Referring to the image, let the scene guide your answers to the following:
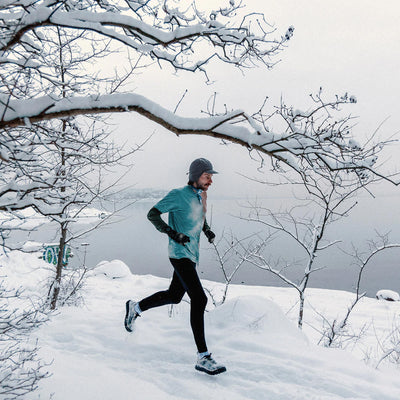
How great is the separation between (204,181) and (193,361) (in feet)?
5.86

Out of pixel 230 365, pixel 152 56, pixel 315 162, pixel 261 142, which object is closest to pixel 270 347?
pixel 230 365

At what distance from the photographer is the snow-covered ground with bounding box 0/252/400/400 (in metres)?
2.65

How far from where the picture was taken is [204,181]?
10.9 ft

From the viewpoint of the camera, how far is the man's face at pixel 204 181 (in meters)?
3.31

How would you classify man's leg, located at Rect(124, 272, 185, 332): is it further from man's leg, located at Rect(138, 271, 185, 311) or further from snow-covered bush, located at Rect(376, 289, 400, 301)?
snow-covered bush, located at Rect(376, 289, 400, 301)

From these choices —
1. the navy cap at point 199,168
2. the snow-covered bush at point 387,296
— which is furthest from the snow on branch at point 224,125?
the snow-covered bush at point 387,296

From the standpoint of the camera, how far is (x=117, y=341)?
12.5ft

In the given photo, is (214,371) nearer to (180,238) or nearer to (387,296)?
(180,238)

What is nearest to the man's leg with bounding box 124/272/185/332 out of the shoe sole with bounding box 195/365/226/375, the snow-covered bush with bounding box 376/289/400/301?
the shoe sole with bounding box 195/365/226/375

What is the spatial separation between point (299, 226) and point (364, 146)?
14.9 ft

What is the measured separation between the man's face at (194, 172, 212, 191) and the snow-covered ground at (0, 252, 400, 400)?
172 cm

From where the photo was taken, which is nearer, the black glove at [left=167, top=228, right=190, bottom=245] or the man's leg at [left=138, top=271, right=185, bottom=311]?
the black glove at [left=167, top=228, right=190, bottom=245]

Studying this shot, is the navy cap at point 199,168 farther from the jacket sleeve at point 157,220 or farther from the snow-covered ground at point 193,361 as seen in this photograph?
the snow-covered ground at point 193,361

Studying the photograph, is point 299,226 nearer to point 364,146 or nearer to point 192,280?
point 192,280
